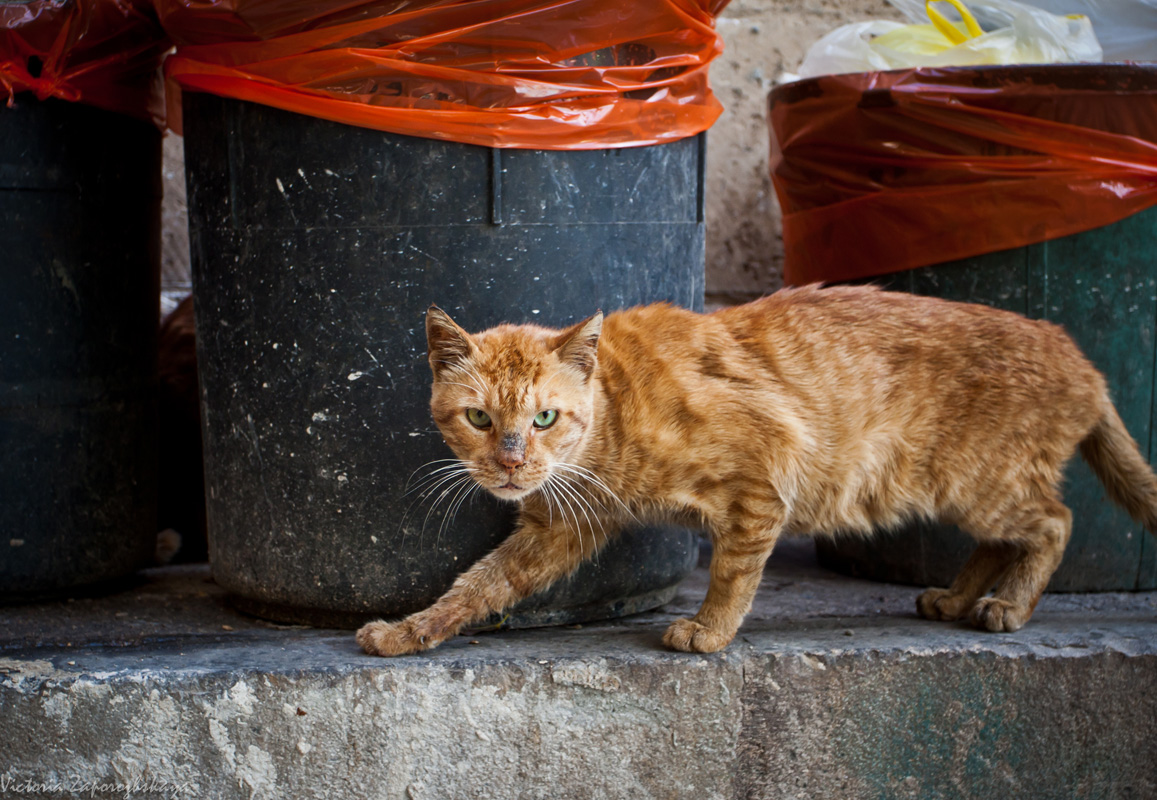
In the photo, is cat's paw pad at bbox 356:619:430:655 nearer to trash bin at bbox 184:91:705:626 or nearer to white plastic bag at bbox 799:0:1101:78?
trash bin at bbox 184:91:705:626

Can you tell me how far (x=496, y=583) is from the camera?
2270 mm

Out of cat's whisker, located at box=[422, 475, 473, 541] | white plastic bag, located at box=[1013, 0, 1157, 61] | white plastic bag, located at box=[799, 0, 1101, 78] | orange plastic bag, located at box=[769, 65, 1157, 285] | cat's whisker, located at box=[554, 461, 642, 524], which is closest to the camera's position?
cat's whisker, located at box=[554, 461, 642, 524]

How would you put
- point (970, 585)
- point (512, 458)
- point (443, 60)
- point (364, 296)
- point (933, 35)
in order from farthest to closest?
point (933, 35) < point (970, 585) < point (364, 296) < point (443, 60) < point (512, 458)

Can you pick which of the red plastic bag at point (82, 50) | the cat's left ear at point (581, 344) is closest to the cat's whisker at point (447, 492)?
the cat's left ear at point (581, 344)

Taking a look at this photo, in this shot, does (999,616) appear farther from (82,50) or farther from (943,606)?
(82,50)

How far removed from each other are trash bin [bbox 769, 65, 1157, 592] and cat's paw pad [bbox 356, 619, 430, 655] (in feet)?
4.66

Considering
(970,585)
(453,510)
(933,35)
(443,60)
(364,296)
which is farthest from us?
(933,35)

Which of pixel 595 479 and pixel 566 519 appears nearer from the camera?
pixel 595 479

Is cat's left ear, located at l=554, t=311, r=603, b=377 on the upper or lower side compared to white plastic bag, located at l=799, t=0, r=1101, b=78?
lower

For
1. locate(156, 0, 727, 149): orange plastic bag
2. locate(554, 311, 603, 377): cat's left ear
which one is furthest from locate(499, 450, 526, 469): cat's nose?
locate(156, 0, 727, 149): orange plastic bag

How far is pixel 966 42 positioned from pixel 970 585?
4.66ft

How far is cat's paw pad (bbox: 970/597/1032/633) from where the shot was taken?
236 centimetres

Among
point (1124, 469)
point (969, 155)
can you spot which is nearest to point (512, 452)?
point (969, 155)

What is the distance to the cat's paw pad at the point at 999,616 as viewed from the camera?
236 centimetres
